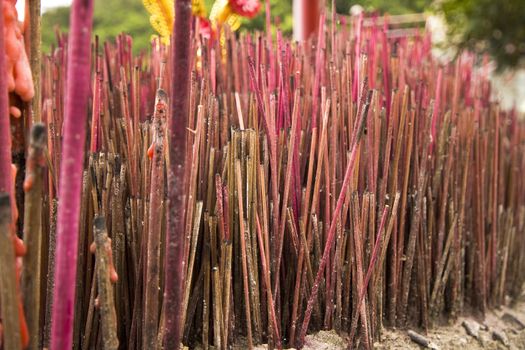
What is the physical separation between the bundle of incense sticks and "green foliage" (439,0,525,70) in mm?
2466

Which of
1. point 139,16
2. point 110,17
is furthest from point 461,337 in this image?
point 110,17

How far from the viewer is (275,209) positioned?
39.1 inches

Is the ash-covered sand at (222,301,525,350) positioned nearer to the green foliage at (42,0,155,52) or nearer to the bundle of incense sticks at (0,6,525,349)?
the bundle of incense sticks at (0,6,525,349)

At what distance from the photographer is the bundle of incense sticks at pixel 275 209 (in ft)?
2.89

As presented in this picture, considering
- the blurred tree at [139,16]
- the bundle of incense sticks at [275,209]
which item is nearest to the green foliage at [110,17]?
the blurred tree at [139,16]

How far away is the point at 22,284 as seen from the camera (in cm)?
61

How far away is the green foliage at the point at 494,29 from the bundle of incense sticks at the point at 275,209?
97.1 inches

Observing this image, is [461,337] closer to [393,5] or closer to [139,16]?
[393,5]

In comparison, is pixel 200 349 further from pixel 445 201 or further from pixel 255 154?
pixel 445 201

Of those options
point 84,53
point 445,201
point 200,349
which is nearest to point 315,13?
point 445,201

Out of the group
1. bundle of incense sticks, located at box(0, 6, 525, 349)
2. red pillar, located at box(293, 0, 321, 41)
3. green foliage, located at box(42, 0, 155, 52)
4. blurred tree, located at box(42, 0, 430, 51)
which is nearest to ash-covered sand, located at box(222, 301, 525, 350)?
bundle of incense sticks, located at box(0, 6, 525, 349)

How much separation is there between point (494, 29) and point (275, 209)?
3449 millimetres

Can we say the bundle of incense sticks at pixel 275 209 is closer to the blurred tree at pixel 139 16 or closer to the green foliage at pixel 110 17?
the blurred tree at pixel 139 16

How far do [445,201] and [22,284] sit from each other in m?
0.94
